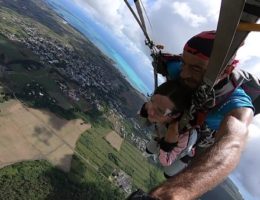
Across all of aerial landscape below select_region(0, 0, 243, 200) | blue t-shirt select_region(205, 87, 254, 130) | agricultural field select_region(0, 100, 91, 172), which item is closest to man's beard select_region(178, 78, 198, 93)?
blue t-shirt select_region(205, 87, 254, 130)

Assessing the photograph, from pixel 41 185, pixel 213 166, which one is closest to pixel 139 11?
pixel 213 166

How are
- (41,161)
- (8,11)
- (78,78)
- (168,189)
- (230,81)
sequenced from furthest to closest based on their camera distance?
(8,11)
(78,78)
(41,161)
(230,81)
(168,189)

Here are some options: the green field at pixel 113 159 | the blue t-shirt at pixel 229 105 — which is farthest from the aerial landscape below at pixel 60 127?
the blue t-shirt at pixel 229 105

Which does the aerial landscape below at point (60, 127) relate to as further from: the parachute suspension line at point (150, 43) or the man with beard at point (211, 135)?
the man with beard at point (211, 135)

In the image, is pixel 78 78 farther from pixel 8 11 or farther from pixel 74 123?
pixel 8 11

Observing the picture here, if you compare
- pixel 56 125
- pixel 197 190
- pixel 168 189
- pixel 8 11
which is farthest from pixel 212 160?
pixel 8 11

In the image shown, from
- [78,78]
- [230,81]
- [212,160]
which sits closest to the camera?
[212,160]

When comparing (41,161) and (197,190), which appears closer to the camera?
(197,190)

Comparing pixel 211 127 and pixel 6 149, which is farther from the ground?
pixel 211 127
